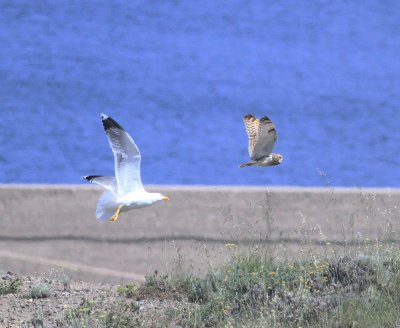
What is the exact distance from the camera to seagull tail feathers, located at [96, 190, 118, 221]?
6.41m

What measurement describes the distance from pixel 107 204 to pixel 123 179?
0.77 feet

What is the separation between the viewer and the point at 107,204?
6.44m

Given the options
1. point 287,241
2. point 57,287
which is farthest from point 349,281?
point 57,287

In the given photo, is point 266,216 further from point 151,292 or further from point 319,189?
point 151,292

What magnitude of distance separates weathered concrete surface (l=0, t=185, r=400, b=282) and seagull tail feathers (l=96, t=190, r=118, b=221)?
2963 mm

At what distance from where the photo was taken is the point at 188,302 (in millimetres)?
7641

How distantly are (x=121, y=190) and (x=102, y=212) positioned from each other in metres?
0.25

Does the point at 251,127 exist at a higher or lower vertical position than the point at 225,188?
higher

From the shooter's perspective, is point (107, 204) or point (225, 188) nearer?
point (107, 204)

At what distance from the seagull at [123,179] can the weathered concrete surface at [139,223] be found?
3.02 m

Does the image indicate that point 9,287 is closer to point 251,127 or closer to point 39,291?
point 39,291

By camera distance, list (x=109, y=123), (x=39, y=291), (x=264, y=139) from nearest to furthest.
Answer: (x=109, y=123)
(x=264, y=139)
(x=39, y=291)

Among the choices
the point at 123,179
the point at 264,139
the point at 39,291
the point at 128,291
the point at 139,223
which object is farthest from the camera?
the point at 139,223

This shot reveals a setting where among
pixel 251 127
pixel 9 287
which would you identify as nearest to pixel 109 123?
pixel 251 127
